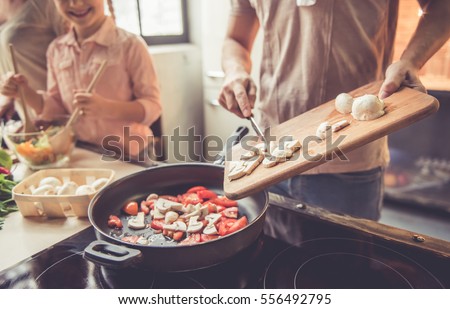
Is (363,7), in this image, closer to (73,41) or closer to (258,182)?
(258,182)

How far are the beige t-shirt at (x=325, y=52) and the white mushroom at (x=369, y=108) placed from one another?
26 cm

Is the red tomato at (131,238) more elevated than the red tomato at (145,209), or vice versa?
the red tomato at (131,238)

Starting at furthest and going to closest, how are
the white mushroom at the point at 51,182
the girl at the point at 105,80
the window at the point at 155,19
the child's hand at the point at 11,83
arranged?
the window at the point at 155,19 → the girl at the point at 105,80 → the child's hand at the point at 11,83 → the white mushroom at the point at 51,182

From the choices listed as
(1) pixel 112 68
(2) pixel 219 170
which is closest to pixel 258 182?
(2) pixel 219 170

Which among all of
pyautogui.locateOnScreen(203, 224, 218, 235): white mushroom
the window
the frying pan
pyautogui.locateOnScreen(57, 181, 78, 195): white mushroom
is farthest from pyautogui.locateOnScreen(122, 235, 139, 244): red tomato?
the window

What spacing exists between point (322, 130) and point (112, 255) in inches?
16.6

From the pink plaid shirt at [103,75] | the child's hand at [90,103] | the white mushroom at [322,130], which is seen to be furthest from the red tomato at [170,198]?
the pink plaid shirt at [103,75]

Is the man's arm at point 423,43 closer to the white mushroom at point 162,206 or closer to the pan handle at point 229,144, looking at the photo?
the pan handle at point 229,144

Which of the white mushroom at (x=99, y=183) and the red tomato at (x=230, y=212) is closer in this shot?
the red tomato at (x=230, y=212)

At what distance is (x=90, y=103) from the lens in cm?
110

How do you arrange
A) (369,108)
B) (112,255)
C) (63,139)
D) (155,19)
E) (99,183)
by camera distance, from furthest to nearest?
(155,19)
(63,139)
(99,183)
(369,108)
(112,255)

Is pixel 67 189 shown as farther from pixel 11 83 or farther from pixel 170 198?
pixel 11 83

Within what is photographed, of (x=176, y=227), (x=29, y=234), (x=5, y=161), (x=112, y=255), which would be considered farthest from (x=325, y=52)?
(x=5, y=161)

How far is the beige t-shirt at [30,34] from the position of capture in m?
1.38
